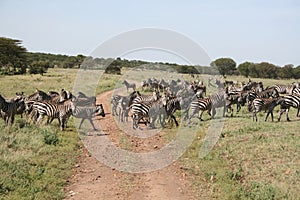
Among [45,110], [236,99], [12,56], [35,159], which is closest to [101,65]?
[12,56]

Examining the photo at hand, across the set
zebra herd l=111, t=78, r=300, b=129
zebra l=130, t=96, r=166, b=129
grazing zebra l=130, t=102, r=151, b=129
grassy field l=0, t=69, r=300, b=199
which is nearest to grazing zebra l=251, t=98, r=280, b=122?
zebra herd l=111, t=78, r=300, b=129

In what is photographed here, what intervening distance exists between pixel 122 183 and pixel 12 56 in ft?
177

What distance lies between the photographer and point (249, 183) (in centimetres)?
988

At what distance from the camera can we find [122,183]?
10.1m

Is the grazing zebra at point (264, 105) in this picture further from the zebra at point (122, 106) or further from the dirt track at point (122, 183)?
the dirt track at point (122, 183)

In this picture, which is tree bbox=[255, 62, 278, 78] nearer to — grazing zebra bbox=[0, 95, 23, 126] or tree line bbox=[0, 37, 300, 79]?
tree line bbox=[0, 37, 300, 79]

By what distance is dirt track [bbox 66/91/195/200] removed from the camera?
9.27m

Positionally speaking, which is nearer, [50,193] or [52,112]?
[50,193]

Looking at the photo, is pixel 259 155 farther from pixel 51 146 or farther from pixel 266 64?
pixel 266 64

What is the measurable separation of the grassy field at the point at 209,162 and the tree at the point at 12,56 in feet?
149

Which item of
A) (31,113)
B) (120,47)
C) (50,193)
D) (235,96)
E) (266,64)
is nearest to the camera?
(50,193)

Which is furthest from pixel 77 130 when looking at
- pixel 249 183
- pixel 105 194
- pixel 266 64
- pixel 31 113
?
pixel 266 64

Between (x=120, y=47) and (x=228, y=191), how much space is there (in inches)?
235

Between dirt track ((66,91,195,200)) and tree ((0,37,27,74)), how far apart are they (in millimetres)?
49561
